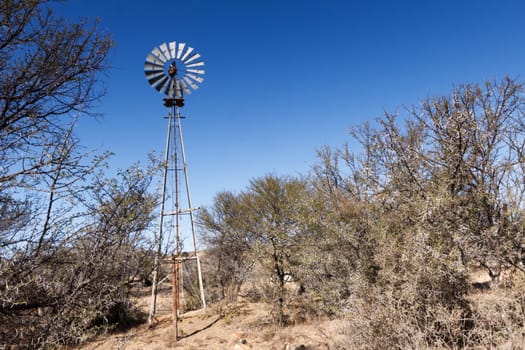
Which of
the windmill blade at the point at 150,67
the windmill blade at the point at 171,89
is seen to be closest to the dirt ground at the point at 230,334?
the windmill blade at the point at 171,89

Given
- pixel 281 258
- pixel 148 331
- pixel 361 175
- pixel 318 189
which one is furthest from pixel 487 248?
pixel 148 331

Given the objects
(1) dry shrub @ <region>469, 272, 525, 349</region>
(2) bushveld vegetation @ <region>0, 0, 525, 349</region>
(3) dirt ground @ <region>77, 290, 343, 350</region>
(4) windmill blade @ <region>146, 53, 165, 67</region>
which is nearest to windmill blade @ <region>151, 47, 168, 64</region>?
(4) windmill blade @ <region>146, 53, 165, 67</region>

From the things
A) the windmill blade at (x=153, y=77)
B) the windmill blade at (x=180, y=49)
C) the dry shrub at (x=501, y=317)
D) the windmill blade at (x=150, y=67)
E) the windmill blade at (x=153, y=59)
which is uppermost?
the windmill blade at (x=180, y=49)

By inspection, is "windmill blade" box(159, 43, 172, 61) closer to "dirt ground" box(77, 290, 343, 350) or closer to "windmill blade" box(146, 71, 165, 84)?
"windmill blade" box(146, 71, 165, 84)

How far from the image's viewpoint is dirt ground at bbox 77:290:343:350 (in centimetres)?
728

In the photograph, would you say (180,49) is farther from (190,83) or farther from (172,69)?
(190,83)

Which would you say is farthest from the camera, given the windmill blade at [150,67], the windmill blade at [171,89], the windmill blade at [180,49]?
the windmill blade at [171,89]

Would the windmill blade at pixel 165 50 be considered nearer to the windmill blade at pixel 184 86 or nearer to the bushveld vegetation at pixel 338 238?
the windmill blade at pixel 184 86

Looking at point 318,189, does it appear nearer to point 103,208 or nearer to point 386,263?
point 386,263

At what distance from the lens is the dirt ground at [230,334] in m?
7.28

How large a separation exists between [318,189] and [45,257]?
309 inches

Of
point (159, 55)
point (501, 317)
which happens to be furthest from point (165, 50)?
point (501, 317)

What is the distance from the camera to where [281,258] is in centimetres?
938

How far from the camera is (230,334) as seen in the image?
30.2 ft
